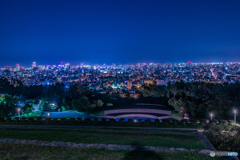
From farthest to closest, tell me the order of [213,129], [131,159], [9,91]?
[9,91], [213,129], [131,159]

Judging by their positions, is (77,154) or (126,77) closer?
(77,154)

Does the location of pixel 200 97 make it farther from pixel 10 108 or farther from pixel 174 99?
pixel 10 108

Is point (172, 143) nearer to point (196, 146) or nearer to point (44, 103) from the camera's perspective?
point (196, 146)

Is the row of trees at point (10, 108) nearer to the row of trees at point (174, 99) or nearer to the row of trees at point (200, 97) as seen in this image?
the row of trees at point (174, 99)

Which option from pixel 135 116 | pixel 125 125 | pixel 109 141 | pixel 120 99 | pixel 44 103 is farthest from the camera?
pixel 120 99

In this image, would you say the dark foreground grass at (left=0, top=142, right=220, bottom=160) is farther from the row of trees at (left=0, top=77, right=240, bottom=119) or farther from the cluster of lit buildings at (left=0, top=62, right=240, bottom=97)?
the cluster of lit buildings at (left=0, top=62, right=240, bottom=97)

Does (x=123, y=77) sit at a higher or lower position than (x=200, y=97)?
higher

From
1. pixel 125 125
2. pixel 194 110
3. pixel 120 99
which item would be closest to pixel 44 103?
pixel 120 99

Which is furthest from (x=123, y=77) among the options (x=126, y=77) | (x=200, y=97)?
(x=200, y=97)
